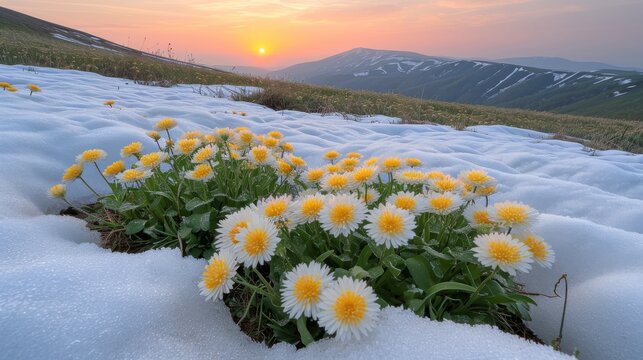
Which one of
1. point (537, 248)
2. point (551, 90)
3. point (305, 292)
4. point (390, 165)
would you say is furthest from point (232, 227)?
point (551, 90)

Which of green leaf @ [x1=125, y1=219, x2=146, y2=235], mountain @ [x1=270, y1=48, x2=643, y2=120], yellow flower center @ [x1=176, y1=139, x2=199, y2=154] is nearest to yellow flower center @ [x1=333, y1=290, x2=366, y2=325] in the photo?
green leaf @ [x1=125, y1=219, x2=146, y2=235]

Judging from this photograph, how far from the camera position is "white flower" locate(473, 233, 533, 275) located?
4.08 ft

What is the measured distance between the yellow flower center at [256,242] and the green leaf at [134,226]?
980 millimetres

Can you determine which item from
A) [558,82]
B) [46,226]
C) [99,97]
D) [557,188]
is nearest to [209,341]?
[46,226]

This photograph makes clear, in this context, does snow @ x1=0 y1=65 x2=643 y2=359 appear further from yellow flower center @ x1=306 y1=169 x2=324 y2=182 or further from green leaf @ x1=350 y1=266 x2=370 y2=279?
yellow flower center @ x1=306 y1=169 x2=324 y2=182

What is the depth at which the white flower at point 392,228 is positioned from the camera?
1.28m

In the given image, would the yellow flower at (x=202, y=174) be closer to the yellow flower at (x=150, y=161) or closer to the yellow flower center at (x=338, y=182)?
the yellow flower at (x=150, y=161)

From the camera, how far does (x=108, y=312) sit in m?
1.22

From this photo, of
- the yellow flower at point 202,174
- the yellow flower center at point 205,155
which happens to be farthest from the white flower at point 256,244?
the yellow flower center at point 205,155

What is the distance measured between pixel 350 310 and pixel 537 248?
80 centimetres

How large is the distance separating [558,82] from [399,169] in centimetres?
17658

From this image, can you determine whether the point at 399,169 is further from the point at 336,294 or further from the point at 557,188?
the point at 557,188

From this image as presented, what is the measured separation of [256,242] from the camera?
1.27 metres

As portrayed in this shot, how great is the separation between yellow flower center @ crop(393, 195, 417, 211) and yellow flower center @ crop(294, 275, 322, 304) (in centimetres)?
52
